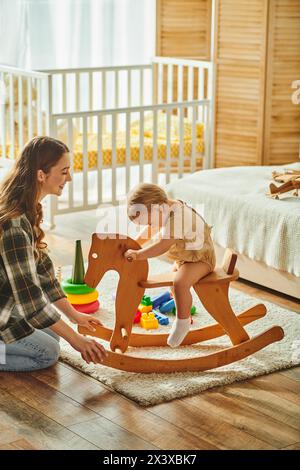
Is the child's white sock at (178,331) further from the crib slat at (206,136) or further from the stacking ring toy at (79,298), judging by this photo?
the crib slat at (206,136)

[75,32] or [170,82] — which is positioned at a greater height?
[75,32]

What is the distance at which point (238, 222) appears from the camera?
3.55 metres

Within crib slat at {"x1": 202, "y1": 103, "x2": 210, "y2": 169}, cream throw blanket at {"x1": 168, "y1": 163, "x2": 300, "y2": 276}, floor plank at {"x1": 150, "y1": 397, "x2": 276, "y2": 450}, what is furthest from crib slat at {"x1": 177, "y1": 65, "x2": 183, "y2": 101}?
floor plank at {"x1": 150, "y1": 397, "x2": 276, "y2": 450}

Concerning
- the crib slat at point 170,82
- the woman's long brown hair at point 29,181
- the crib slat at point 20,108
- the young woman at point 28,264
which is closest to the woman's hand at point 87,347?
the young woman at point 28,264

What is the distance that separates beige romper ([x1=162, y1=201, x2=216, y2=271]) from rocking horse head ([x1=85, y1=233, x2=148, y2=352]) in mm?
115

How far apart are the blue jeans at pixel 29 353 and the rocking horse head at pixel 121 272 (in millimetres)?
203

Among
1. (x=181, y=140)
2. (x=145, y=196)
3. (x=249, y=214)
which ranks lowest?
(x=249, y=214)

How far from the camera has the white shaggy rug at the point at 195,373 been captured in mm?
2566

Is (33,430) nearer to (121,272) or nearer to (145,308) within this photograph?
(121,272)

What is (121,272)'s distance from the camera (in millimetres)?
2727

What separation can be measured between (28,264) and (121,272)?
35 centimetres

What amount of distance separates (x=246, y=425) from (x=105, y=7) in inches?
151

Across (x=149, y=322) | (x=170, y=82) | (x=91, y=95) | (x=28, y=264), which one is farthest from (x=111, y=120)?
(x=28, y=264)

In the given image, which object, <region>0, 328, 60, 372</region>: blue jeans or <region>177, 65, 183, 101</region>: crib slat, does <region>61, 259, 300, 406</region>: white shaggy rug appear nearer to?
<region>0, 328, 60, 372</region>: blue jeans
